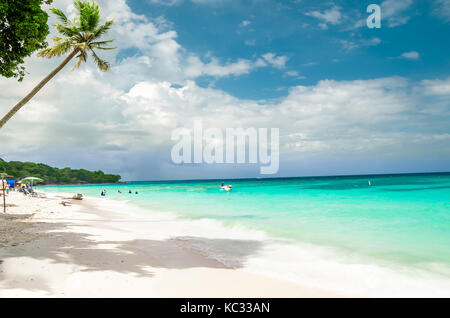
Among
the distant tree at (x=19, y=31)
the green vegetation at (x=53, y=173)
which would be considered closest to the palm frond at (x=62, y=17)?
the distant tree at (x=19, y=31)

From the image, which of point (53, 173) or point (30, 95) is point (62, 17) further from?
point (53, 173)

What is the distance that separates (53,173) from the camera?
13875 centimetres

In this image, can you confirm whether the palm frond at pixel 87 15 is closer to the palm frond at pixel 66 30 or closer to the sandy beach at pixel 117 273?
the palm frond at pixel 66 30

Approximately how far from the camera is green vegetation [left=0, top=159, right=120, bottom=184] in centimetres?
10358

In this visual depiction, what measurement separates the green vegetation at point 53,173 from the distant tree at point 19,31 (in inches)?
4347

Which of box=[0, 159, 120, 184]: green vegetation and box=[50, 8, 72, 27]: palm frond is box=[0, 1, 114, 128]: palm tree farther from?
box=[0, 159, 120, 184]: green vegetation

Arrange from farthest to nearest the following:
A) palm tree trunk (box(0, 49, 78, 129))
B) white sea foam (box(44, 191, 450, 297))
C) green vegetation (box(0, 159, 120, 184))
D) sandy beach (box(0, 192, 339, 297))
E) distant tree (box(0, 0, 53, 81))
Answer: green vegetation (box(0, 159, 120, 184))
palm tree trunk (box(0, 49, 78, 129))
distant tree (box(0, 0, 53, 81))
white sea foam (box(44, 191, 450, 297))
sandy beach (box(0, 192, 339, 297))

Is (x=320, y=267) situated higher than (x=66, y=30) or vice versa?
(x=66, y=30)

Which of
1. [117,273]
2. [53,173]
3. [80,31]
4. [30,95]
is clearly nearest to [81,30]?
[80,31]

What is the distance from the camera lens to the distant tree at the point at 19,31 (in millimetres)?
7309

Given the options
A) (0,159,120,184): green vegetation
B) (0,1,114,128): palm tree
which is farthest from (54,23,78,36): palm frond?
(0,159,120,184): green vegetation

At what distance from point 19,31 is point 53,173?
15833 cm

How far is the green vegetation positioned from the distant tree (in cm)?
11042
